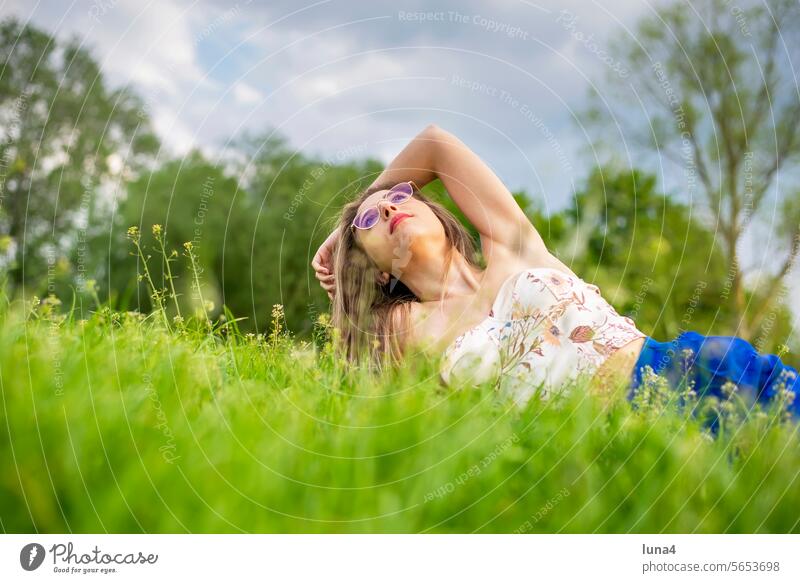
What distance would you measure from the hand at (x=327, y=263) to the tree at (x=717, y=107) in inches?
121

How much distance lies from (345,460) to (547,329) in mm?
1427

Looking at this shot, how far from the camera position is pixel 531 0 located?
7.66 feet

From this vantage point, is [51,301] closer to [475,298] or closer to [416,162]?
[475,298]

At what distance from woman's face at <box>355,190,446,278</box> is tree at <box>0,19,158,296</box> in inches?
59.9

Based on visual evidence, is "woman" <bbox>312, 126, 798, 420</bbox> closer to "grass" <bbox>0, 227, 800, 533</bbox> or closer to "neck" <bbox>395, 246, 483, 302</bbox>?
"neck" <bbox>395, 246, 483, 302</bbox>

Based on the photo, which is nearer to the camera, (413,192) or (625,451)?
(625,451)

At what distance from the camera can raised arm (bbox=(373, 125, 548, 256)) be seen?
2.92 meters

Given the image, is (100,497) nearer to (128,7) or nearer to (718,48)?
(128,7)

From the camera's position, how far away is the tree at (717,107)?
5234 mm

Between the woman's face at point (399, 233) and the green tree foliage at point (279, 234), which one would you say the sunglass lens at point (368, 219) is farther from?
the green tree foliage at point (279, 234)

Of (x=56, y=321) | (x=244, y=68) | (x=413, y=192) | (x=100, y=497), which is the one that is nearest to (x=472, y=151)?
(x=413, y=192)

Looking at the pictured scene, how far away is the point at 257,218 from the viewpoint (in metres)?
7.68
